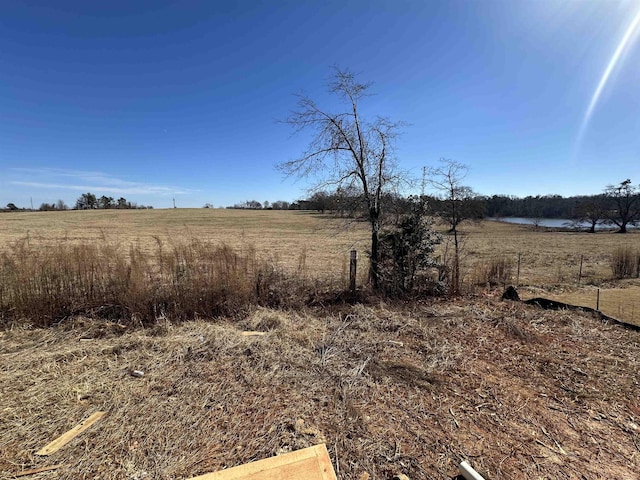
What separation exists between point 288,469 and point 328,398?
807mm

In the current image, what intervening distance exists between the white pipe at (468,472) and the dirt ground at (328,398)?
113 mm

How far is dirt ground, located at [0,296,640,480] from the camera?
204cm

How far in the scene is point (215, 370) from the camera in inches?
121

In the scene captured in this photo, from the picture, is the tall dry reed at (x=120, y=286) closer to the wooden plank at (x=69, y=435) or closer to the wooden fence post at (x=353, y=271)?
the wooden fence post at (x=353, y=271)

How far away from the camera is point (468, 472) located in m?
1.86

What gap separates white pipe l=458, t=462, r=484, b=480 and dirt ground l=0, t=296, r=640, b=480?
0.11 meters

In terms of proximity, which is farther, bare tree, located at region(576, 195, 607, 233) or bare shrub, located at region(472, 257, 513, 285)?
bare tree, located at region(576, 195, 607, 233)

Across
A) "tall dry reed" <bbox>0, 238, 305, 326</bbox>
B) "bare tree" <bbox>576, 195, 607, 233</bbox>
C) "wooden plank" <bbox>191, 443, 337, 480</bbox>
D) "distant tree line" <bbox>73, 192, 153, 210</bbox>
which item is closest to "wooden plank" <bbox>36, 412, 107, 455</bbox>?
"wooden plank" <bbox>191, 443, 337, 480</bbox>

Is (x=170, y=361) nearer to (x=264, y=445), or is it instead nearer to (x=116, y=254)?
(x=264, y=445)

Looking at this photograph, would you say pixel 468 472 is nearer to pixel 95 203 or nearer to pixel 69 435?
pixel 69 435

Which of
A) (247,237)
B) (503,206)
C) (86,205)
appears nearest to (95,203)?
(86,205)

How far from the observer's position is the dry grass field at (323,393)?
205cm

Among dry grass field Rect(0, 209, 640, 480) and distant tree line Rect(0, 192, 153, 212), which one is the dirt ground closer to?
dry grass field Rect(0, 209, 640, 480)

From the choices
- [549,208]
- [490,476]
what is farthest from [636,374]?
[549,208]
